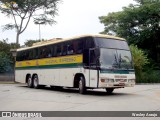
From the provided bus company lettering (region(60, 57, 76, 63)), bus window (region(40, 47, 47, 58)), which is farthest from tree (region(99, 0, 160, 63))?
bus company lettering (region(60, 57, 76, 63))

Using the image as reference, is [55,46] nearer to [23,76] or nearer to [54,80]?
[54,80]

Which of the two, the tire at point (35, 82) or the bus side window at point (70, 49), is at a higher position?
the bus side window at point (70, 49)

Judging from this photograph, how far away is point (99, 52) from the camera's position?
17.9m

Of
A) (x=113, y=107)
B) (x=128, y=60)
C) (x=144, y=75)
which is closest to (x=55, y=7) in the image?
(x=144, y=75)

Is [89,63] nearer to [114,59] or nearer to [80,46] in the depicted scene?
[114,59]

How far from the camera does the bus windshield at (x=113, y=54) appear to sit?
17906mm

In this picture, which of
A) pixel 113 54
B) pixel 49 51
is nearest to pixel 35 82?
pixel 49 51

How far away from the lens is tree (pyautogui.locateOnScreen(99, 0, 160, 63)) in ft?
175

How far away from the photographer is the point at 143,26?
54406 mm

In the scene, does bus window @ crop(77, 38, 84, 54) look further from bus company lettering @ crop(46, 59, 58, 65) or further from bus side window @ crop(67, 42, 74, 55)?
bus company lettering @ crop(46, 59, 58, 65)

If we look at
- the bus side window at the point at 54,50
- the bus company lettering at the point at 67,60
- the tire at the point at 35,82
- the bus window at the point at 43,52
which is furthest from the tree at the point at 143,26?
the bus company lettering at the point at 67,60

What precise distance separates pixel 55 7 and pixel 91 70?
3083 centimetres

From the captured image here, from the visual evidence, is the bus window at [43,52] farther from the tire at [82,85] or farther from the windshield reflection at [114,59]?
the windshield reflection at [114,59]

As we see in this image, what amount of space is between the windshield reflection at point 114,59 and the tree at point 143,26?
35226mm
